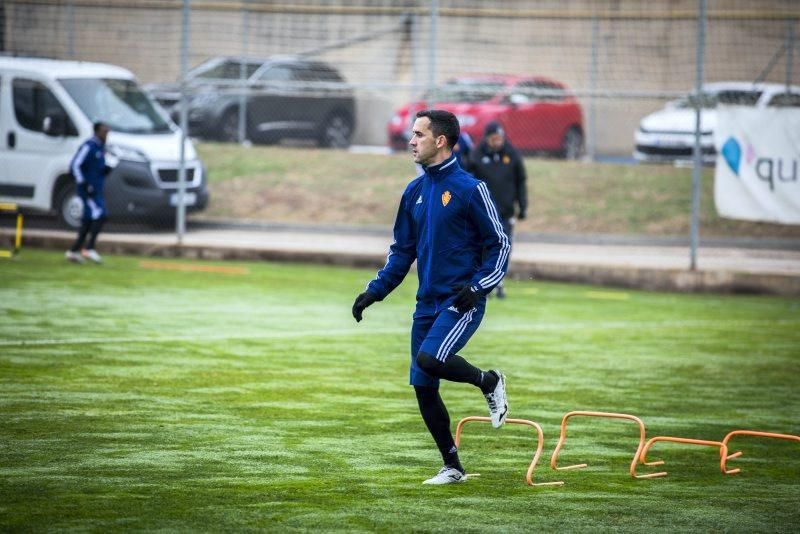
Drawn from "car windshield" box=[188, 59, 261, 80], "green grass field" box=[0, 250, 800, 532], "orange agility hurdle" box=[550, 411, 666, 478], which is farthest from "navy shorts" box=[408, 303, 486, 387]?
"car windshield" box=[188, 59, 261, 80]

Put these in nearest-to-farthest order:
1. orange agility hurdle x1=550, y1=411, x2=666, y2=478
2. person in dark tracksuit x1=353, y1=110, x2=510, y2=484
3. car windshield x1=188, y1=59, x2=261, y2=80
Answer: person in dark tracksuit x1=353, y1=110, x2=510, y2=484
orange agility hurdle x1=550, y1=411, x2=666, y2=478
car windshield x1=188, y1=59, x2=261, y2=80

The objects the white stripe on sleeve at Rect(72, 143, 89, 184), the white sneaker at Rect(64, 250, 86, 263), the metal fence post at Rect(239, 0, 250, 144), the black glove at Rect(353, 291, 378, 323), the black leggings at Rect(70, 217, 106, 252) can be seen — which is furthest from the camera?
the metal fence post at Rect(239, 0, 250, 144)

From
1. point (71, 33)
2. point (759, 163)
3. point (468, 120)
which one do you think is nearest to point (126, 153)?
point (71, 33)

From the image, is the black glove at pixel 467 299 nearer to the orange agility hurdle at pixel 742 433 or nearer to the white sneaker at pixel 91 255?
the orange agility hurdle at pixel 742 433

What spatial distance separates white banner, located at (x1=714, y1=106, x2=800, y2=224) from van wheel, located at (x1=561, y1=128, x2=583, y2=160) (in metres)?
8.75

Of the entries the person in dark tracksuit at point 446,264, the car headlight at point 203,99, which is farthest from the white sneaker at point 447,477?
the car headlight at point 203,99

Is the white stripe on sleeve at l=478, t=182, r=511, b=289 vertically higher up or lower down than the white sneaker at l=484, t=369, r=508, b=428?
higher up

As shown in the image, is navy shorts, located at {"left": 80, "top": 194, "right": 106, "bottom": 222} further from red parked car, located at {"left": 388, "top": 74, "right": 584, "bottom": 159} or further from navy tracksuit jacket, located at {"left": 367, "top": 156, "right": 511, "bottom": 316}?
navy tracksuit jacket, located at {"left": 367, "top": 156, "right": 511, "bottom": 316}

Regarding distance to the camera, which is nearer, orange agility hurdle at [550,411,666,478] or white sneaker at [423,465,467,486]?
white sneaker at [423,465,467,486]

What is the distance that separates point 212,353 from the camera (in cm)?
1264

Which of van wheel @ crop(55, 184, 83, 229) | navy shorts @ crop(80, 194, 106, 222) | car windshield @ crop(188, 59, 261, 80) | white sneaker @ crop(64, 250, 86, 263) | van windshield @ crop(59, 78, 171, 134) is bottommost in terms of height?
white sneaker @ crop(64, 250, 86, 263)

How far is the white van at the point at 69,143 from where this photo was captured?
22219 millimetres

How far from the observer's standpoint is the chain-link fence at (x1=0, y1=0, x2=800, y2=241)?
72.7ft

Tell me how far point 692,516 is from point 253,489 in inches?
86.1
